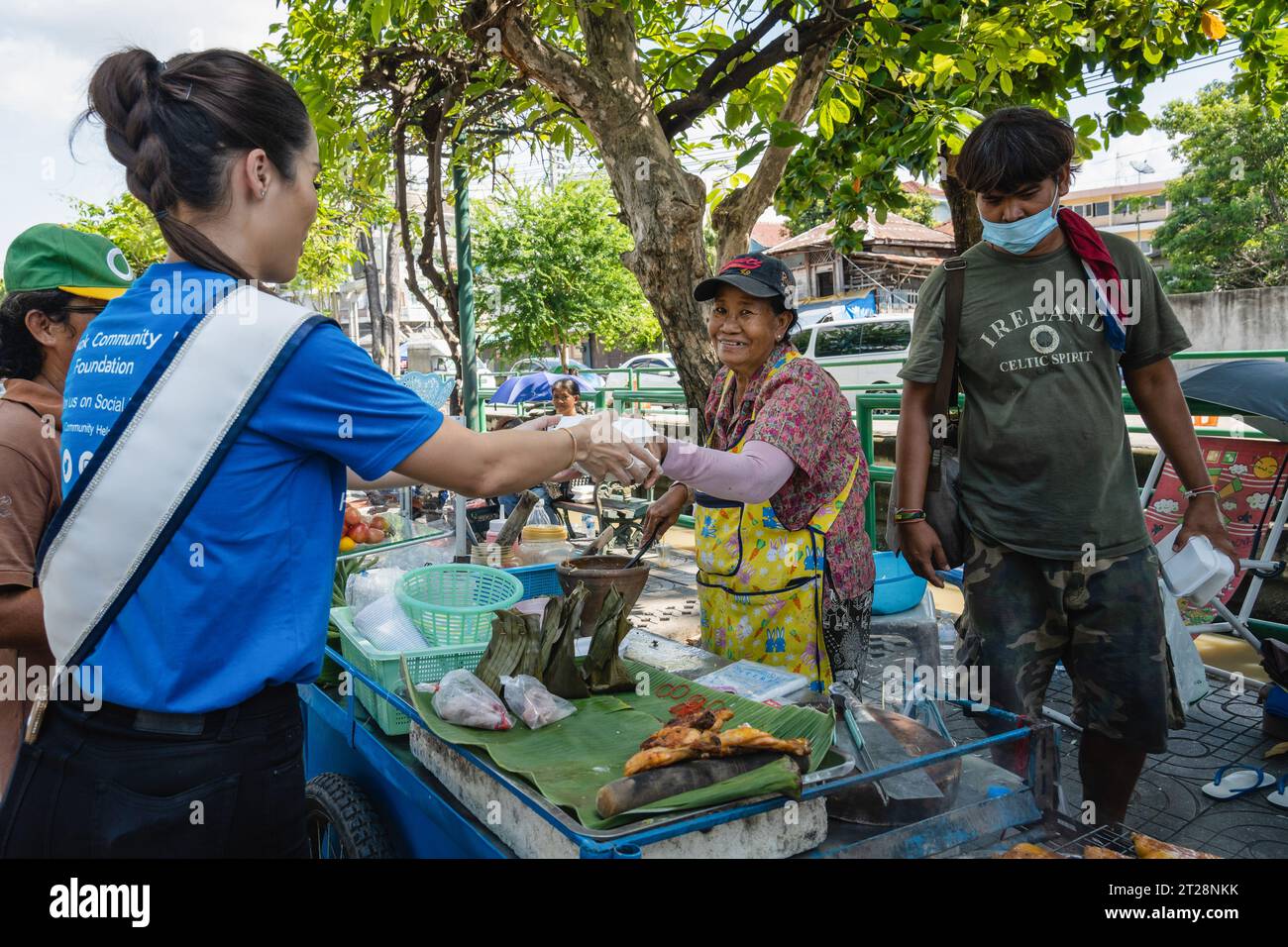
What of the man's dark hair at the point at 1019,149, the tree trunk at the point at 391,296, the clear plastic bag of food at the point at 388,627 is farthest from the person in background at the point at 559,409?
the tree trunk at the point at 391,296

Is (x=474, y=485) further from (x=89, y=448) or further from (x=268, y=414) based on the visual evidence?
(x=89, y=448)

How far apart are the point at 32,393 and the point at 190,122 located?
112 cm

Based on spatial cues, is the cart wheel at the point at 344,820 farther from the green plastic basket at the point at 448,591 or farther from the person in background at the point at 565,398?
the person in background at the point at 565,398

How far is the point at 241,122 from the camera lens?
1464mm

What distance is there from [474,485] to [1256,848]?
3.18m

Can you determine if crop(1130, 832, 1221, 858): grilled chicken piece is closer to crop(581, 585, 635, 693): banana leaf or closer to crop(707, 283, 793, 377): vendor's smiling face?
crop(581, 585, 635, 693): banana leaf

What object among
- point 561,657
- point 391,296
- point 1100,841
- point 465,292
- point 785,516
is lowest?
point 1100,841

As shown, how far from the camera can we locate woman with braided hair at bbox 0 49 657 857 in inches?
53.9

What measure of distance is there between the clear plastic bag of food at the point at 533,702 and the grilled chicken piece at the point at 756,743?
1.60 ft

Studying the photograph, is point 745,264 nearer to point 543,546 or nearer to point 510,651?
point 510,651

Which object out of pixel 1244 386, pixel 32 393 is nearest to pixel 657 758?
pixel 32 393

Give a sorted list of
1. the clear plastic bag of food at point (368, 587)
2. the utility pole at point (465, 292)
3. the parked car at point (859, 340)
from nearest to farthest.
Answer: the clear plastic bag of food at point (368, 587), the utility pole at point (465, 292), the parked car at point (859, 340)

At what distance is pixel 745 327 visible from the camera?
272 cm

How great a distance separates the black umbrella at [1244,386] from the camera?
389 cm
